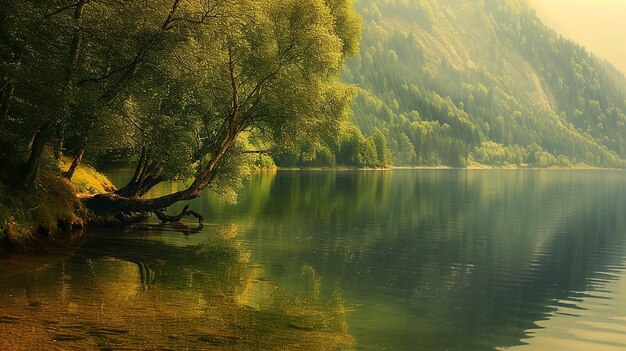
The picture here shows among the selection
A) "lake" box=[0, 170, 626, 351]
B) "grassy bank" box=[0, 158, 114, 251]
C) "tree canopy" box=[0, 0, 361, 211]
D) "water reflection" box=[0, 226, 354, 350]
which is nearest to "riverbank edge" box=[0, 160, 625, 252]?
"grassy bank" box=[0, 158, 114, 251]

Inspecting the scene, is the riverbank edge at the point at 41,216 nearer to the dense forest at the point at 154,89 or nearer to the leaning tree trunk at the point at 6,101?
the dense forest at the point at 154,89

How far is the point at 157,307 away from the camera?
24453mm

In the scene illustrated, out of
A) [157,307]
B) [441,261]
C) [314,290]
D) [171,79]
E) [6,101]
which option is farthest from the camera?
[441,261]

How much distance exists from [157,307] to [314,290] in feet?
28.9

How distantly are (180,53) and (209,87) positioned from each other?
11477 millimetres

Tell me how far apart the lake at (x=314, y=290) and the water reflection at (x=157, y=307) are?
0.06m

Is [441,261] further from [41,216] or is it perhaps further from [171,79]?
[41,216]

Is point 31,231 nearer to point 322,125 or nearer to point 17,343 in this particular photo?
point 17,343

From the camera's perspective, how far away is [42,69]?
109ft

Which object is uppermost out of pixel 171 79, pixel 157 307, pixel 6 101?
pixel 171 79

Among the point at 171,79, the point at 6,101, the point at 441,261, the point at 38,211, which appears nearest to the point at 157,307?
the point at 38,211

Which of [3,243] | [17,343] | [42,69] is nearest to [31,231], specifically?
[3,243]

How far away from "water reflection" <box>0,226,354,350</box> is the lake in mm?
62

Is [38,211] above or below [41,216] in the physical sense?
above
